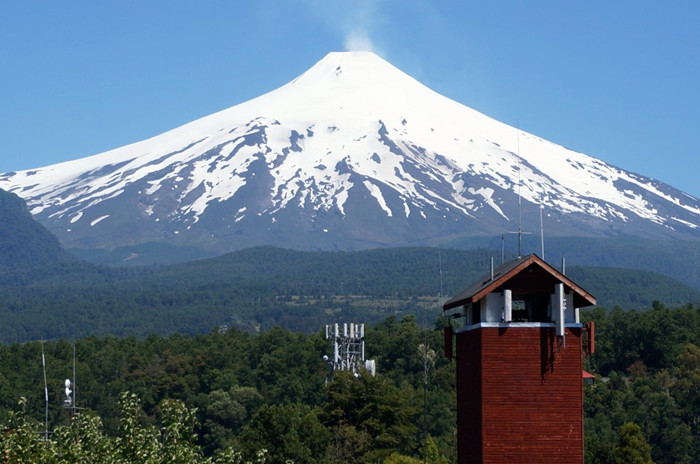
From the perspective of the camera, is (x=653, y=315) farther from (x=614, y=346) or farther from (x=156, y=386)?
(x=156, y=386)

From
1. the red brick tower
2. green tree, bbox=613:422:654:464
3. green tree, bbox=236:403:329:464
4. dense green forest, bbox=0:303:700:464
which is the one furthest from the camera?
dense green forest, bbox=0:303:700:464

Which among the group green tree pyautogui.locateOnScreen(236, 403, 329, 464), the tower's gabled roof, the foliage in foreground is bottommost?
green tree pyautogui.locateOnScreen(236, 403, 329, 464)

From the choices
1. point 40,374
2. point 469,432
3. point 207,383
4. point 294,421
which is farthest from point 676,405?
point 469,432

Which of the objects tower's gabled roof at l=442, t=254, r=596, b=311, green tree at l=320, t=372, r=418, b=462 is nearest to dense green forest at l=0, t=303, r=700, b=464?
green tree at l=320, t=372, r=418, b=462

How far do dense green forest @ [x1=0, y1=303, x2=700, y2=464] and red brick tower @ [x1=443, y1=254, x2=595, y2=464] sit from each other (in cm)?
3771

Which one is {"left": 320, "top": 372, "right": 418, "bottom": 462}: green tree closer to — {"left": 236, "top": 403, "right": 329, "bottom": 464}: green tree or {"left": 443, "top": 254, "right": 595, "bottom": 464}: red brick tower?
{"left": 236, "top": 403, "right": 329, "bottom": 464}: green tree

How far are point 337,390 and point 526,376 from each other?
56747 mm

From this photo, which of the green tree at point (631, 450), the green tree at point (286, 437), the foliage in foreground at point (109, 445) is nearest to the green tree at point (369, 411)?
the green tree at point (286, 437)

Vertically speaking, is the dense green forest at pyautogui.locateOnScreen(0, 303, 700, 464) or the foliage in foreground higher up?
the foliage in foreground

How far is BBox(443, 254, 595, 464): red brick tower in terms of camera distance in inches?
1467

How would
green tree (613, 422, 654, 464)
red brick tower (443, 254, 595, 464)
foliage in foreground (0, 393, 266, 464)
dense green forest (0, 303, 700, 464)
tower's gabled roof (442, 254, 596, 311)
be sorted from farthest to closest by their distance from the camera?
dense green forest (0, 303, 700, 464) → green tree (613, 422, 654, 464) → tower's gabled roof (442, 254, 596, 311) → red brick tower (443, 254, 595, 464) → foliage in foreground (0, 393, 266, 464)

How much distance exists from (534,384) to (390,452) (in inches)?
1982

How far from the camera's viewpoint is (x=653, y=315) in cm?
15550

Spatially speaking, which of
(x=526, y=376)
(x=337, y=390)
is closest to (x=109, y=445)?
(x=526, y=376)
